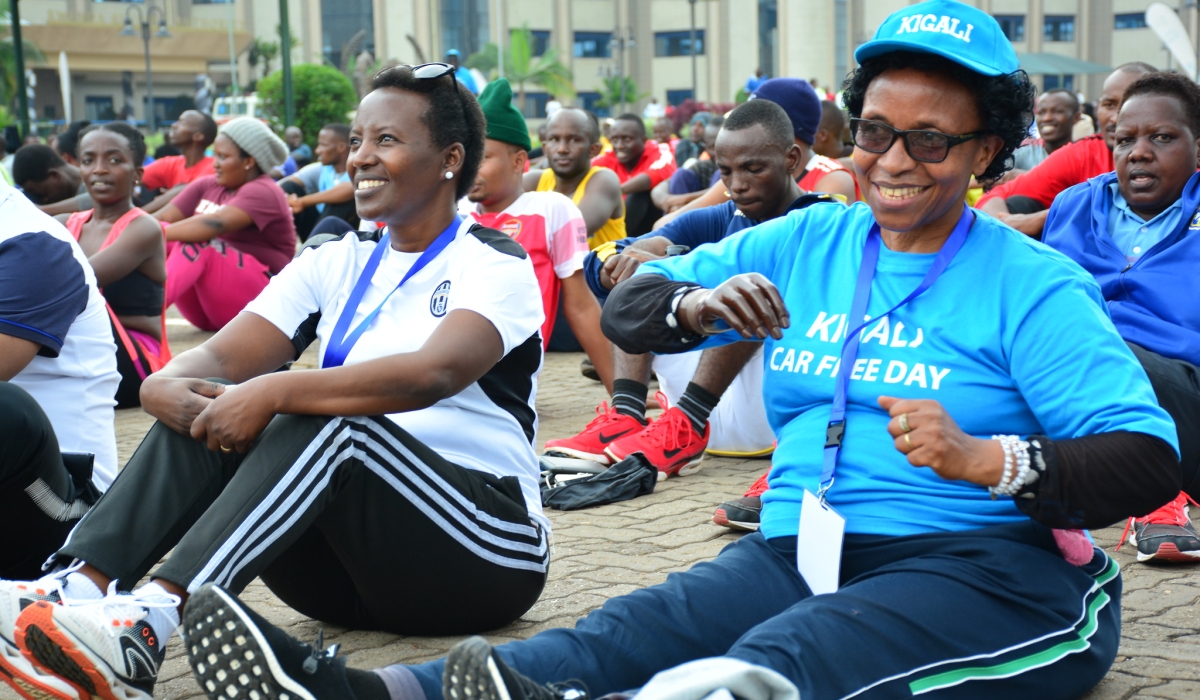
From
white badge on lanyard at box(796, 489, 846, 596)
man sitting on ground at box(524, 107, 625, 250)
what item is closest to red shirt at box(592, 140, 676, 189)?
man sitting on ground at box(524, 107, 625, 250)

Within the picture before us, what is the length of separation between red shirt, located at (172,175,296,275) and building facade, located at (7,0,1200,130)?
52.2 m

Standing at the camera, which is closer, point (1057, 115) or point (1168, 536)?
point (1168, 536)

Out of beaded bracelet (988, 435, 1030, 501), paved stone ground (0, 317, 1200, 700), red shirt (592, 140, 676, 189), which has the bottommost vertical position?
paved stone ground (0, 317, 1200, 700)

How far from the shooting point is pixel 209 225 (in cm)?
939

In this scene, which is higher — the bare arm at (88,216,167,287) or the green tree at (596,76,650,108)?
the green tree at (596,76,650,108)

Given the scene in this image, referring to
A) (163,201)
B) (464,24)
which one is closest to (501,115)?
(163,201)

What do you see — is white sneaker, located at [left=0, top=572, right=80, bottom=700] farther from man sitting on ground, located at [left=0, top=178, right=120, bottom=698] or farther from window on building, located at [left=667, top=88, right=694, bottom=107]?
window on building, located at [left=667, top=88, right=694, bottom=107]

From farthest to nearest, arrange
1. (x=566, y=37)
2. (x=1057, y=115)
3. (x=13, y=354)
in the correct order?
(x=566, y=37) → (x=1057, y=115) → (x=13, y=354)

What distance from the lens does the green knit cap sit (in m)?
5.89

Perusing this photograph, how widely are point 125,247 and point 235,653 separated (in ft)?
16.0

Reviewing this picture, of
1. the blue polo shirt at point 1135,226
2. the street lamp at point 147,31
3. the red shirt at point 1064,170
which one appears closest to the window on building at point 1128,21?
the street lamp at point 147,31

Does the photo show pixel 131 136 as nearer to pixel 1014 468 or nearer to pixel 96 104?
pixel 1014 468

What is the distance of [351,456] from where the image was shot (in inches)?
110

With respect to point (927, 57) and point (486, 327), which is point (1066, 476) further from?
point (486, 327)
